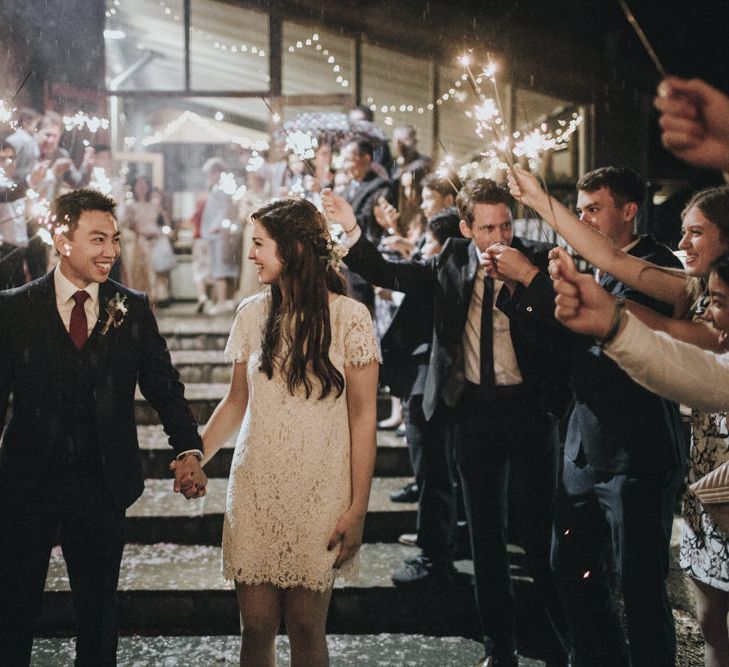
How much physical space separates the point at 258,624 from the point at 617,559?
162 centimetres

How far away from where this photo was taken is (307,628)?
113 inches

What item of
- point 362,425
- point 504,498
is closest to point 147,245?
point 504,498

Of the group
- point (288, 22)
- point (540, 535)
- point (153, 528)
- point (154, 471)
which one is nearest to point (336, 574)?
point (540, 535)

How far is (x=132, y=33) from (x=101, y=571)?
9.93 meters

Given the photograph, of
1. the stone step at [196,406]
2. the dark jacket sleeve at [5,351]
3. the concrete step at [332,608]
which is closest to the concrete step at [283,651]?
the concrete step at [332,608]

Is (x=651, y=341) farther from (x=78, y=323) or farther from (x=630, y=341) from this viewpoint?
(x=78, y=323)

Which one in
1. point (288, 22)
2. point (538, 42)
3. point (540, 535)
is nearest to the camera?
point (540, 535)

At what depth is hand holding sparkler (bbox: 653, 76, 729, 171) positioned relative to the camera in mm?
1733

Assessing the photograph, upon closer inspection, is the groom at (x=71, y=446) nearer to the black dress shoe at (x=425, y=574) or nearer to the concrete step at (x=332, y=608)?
the concrete step at (x=332, y=608)

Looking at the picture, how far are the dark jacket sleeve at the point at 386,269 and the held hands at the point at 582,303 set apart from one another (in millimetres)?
2254

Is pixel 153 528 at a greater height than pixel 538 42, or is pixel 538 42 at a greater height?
pixel 538 42

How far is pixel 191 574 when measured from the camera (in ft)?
16.0

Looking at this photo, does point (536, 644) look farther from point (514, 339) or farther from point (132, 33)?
point (132, 33)

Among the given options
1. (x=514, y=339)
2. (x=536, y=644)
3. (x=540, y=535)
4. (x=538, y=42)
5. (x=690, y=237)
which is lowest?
(x=536, y=644)
